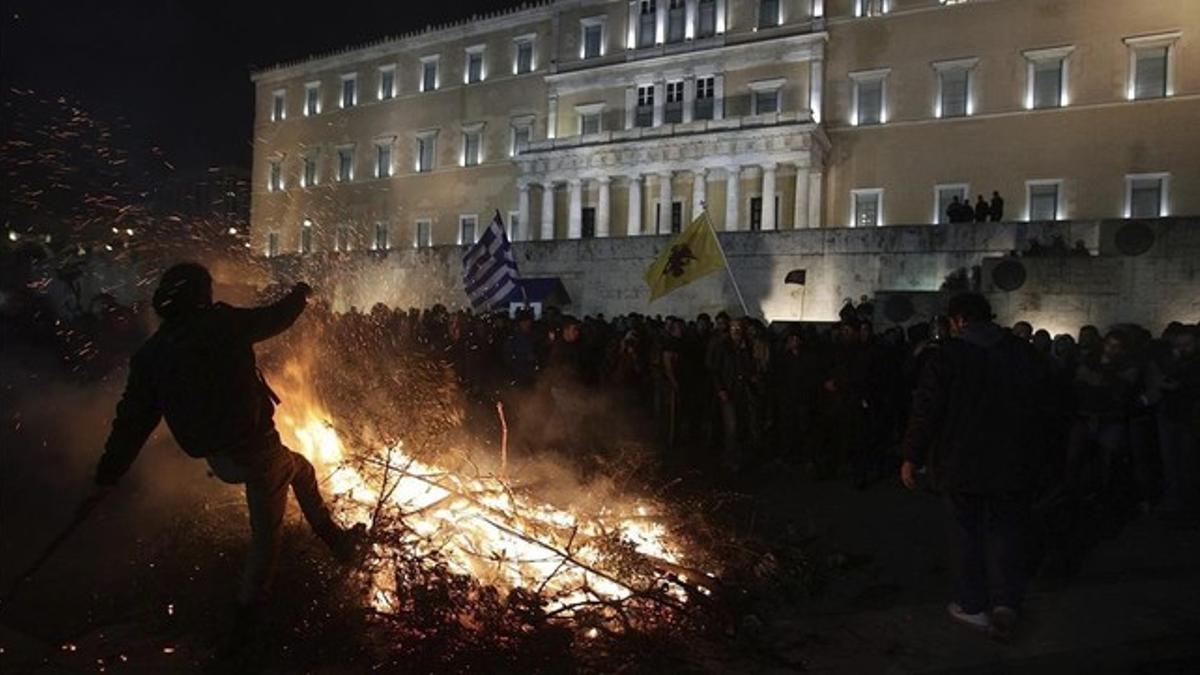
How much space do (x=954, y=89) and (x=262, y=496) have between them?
38301 mm

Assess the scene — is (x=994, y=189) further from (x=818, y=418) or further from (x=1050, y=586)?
(x=1050, y=586)

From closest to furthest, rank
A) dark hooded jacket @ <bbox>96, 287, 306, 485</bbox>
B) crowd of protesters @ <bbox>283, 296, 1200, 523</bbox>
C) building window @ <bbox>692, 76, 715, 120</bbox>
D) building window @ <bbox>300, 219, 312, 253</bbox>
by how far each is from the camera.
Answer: dark hooded jacket @ <bbox>96, 287, 306, 485</bbox>
crowd of protesters @ <bbox>283, 296, 1200, 523</bbox>
building window @ <bbox>692, 76, 715, 120</bbox>
building window @ <bbox>300, 219, 312, 253</bbox>

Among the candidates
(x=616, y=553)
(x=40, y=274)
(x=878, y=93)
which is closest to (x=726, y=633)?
(x=616, y=553)

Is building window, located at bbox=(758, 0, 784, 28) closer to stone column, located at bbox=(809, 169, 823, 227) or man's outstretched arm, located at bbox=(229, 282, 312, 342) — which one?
stone column, located at bbox=(809, 169, 823, 227)

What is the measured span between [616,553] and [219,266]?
800cm

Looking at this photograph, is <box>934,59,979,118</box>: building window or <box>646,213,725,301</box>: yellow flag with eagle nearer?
<box>646,213,725,301</box>: yellow flag with eagle

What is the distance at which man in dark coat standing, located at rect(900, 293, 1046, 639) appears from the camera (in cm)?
504

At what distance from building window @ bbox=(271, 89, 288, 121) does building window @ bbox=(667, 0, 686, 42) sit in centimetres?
3009

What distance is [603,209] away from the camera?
135ft

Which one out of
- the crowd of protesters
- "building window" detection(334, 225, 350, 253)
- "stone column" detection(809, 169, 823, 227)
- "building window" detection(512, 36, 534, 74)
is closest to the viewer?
the crowd of protesters

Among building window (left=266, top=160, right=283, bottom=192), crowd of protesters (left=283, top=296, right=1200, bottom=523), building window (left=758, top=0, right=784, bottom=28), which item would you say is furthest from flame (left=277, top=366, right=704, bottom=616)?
building window (left=266, top=160, right=283, bottom=192)

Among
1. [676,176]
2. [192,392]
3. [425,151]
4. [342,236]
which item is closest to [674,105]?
[676,176]

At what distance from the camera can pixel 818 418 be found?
9648 mm

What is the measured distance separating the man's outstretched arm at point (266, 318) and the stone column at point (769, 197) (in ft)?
112
